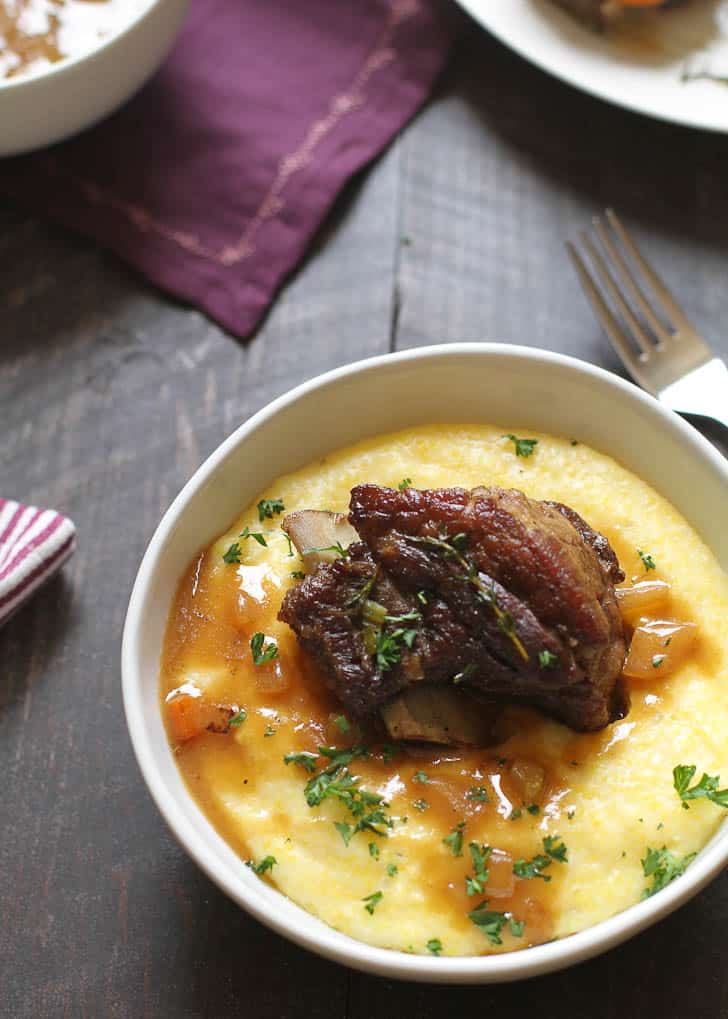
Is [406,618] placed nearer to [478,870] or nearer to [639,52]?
[478,870]

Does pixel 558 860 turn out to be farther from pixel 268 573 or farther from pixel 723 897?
pixel 268 573

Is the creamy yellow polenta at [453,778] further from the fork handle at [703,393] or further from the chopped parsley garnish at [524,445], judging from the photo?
the fork handle at [703,393]

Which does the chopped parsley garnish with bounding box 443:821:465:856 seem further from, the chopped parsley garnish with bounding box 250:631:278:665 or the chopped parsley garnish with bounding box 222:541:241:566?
the chopped parsley garnish with bounding box 222:541:241:566

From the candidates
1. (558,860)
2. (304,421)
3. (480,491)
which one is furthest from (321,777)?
(304,421)

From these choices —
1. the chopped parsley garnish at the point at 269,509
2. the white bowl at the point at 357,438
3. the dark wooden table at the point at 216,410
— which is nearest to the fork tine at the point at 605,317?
the dark wooden table at the point at 216,410

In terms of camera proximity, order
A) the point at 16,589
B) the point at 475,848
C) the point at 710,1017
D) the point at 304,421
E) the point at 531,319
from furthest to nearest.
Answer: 1. the point at 531,319
2. the point at 16,589
3. the point at 304,421
4. the point at 710,1017
5. the point at 475,848

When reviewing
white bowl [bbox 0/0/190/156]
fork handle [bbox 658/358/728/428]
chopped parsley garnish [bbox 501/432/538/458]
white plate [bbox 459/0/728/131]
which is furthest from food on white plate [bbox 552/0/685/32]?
chopped parsley garnish [bbox 501/432/538/458]
